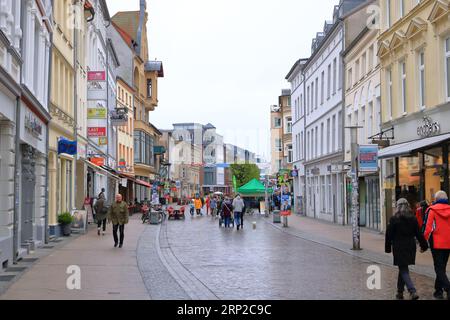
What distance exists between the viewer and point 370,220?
31000 millimetres

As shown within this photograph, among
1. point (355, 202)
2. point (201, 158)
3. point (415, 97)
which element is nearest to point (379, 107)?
point (415, 97)

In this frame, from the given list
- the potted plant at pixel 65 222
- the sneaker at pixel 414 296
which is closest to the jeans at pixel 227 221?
the potted plant at pixel 65 222

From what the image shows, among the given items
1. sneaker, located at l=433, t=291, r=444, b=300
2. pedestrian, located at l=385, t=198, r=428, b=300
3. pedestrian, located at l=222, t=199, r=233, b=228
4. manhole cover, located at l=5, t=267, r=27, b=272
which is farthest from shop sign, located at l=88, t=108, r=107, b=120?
sneaker, located at l=433, t=291, r=444, b=300

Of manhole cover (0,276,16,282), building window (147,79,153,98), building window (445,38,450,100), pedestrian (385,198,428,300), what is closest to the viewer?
pedestrian (385,198,428,300)

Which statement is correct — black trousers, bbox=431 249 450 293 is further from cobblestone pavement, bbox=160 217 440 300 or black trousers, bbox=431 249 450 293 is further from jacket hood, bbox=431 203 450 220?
jacket hood, bbox=431 203 450 220

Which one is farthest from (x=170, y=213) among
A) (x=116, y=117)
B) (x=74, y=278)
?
(x=74, y=278)

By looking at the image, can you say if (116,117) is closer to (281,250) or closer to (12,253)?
(281,250)

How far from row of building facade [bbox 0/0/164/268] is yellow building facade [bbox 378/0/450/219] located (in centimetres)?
1049

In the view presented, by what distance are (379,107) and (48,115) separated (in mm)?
14372

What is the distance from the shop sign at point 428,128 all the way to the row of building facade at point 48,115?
37.9 feet

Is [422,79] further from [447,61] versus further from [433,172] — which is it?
[433,172]

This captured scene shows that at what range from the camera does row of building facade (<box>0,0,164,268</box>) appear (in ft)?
48.1

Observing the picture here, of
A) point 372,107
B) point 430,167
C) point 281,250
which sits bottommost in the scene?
point 281,250

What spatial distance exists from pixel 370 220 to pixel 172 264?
17156mm
